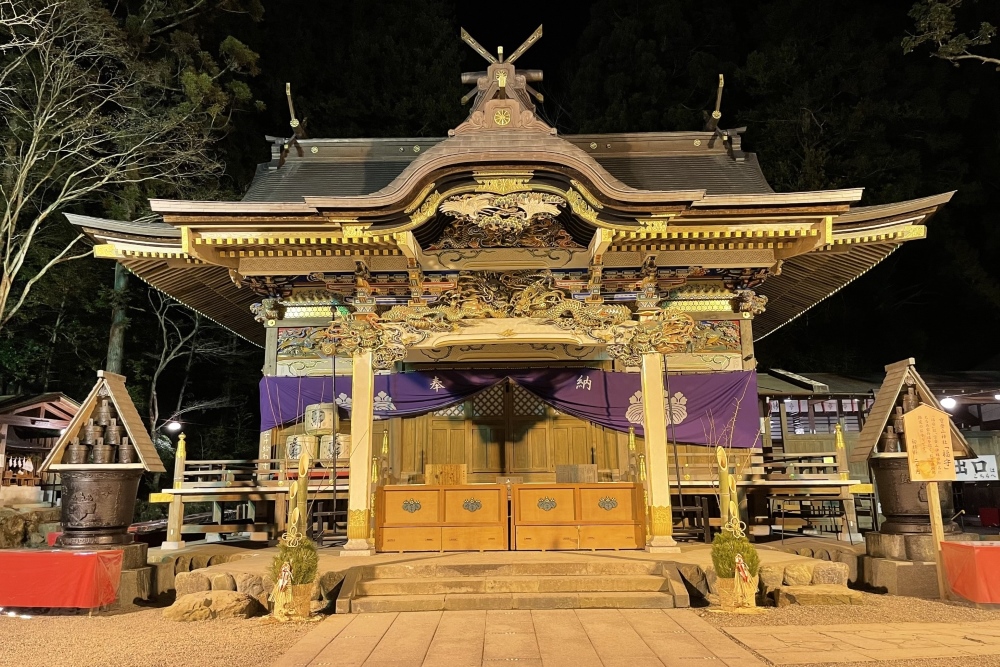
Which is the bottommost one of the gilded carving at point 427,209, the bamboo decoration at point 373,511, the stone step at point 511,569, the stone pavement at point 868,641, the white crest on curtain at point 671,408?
the stone pavement at point 868,641

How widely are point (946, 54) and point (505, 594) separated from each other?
47.9 ft

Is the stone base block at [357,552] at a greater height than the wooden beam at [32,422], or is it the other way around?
the wooden beam at [32,422]

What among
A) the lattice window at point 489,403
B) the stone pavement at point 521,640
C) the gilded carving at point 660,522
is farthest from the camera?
the lattice window at point 489,403

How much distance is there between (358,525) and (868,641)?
225 inches

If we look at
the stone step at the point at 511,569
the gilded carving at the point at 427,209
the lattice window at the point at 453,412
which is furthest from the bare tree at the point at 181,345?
the stone step at the point at 511,569

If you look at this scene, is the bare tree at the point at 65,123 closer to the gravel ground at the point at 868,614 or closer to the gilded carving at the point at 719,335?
the gilded carving at the point at 719,335

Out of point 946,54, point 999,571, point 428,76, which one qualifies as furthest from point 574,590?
point 428,76

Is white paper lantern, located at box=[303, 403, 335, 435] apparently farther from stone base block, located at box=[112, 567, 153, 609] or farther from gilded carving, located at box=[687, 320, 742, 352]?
gilded carving, located at box=[687, 320, 742, 352]

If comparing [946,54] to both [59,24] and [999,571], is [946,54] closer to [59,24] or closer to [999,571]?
[999,571]

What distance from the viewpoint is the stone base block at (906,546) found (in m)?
7.50

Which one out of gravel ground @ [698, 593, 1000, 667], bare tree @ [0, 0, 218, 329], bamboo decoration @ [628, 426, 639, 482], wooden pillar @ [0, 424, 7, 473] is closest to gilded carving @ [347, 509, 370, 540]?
bamboo decoration @ [628, 426, 639, 482]

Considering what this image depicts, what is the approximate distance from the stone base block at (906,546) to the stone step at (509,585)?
2.91m

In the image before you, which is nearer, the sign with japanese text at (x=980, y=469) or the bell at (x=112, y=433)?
the bell at (x=112, y=433)

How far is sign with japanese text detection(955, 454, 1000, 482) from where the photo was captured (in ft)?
58.6
